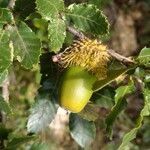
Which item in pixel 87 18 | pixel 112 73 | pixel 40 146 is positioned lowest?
pixel 40 146

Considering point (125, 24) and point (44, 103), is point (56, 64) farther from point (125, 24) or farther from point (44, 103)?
point (125, 24)

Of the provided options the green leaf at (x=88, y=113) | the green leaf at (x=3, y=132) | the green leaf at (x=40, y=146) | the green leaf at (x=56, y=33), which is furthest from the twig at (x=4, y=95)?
the green leaf at (x=56, y=33)

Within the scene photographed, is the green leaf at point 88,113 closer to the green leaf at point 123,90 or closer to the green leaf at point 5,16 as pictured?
the green leaf at point 123,90

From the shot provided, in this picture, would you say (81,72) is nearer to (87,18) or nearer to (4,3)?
(87,18)

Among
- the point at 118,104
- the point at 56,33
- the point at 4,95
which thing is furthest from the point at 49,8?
the point at 4,95

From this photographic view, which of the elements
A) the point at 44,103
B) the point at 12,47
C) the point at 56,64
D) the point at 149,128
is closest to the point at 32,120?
the point at 44,103

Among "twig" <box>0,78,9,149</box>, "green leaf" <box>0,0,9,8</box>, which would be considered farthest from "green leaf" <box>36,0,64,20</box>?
"twig" <box>0,78,9,149</box>
